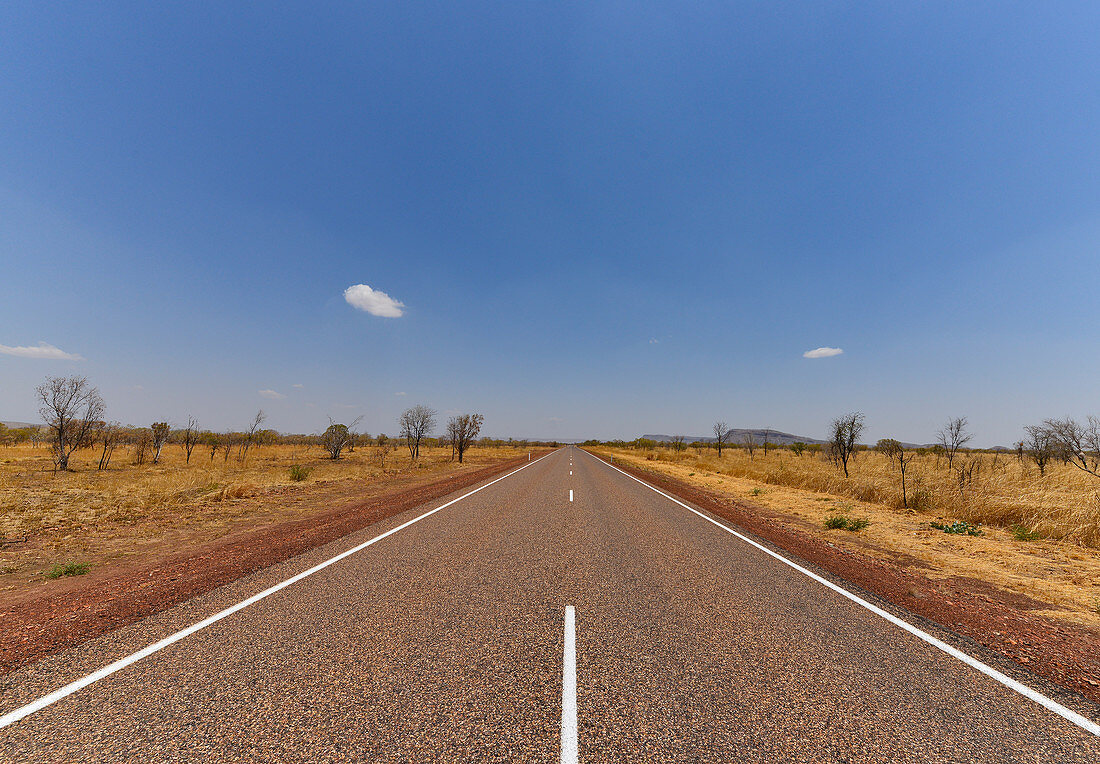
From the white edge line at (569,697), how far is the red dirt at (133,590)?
4.74m

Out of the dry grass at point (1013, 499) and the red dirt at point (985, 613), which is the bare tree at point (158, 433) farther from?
the dry grass at point (1013, 499)

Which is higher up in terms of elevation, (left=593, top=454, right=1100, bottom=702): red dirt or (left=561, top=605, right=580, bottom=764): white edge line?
(left=561, top=605, right=580, bottom=764): white edge line

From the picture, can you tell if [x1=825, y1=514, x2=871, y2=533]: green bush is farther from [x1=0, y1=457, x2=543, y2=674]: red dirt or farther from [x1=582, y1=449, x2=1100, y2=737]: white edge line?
[x1=0, y1=457, x2=543, y2=674]: red dirt

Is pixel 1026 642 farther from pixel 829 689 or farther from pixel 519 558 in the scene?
pixel 519 558

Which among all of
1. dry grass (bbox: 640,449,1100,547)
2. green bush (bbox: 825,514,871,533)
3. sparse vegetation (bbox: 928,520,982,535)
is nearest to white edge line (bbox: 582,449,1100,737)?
green bush (bbox: 825,514,871,533)

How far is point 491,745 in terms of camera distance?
2570 millimetres

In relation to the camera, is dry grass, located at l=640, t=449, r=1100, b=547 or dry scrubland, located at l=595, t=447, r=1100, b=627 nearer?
dry scrubland, located at l=595, t=447, r=1100, b=627

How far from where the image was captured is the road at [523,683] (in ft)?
8.58

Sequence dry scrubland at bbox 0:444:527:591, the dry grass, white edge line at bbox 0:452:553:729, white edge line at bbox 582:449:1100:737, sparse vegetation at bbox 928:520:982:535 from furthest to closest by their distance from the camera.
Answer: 1. sparse vegetation at bbox 928:520:982:535
2. the dry grass
3. dry scrubland at bbox 0:444:527:591
4. white edge line at bbox 582:449:1100:737
5. white edge line at bbox 0:452:553:729

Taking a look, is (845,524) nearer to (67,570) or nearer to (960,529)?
(960,529)

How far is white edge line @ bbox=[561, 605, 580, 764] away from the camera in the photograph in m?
2.52

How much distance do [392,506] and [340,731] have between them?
1003cm

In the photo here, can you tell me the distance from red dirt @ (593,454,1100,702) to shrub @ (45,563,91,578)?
12018 millimetres

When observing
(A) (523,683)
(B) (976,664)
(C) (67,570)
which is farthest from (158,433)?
(B) (976,664)
